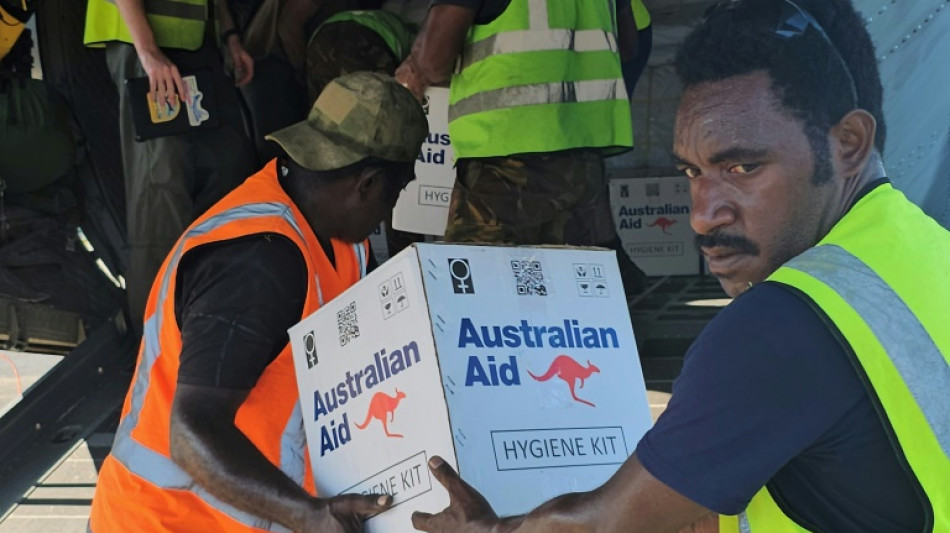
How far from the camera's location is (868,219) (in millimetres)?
1560

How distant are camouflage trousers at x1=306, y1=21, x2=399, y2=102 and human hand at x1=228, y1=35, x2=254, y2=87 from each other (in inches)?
11.7

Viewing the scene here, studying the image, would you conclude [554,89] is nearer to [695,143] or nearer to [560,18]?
[560,18]

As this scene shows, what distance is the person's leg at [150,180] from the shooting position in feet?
13.9

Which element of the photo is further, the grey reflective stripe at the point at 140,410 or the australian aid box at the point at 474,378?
the grey reflective stripe at the point at 140,410

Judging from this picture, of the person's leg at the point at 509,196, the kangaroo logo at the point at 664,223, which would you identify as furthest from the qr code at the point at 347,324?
the kangaroo logo at the point at 664,223

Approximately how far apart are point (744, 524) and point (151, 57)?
9.60 feet

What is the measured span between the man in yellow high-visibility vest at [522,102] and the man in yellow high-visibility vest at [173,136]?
32.2 inches

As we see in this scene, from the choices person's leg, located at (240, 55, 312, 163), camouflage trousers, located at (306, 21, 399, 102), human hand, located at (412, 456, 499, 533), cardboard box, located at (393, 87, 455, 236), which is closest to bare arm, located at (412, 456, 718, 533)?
human hand, located at (412, 456, 499, 533)

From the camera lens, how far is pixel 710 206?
1677mm

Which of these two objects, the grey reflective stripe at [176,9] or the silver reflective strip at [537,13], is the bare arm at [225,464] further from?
the grey reflective stripe at [176,9]

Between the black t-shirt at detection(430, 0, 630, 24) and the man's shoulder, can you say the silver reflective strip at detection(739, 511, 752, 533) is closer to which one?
the man's shoulder

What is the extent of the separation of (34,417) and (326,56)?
162 cm

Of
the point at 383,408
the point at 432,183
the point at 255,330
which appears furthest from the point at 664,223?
the point at 383,408

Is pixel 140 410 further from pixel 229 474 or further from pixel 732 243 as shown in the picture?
pixel 732 243
